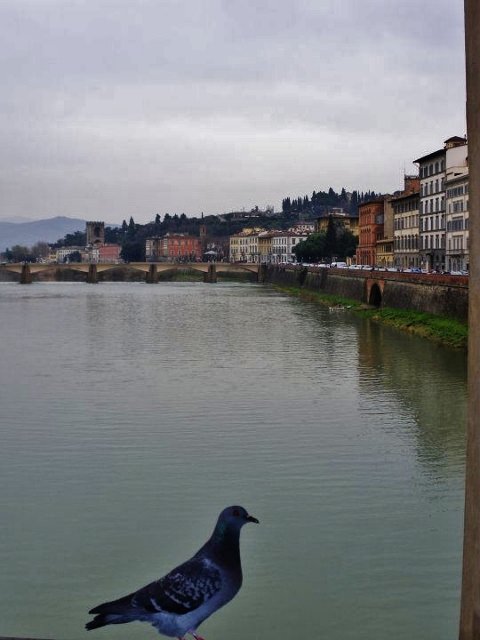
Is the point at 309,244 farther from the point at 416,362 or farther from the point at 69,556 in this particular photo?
the point at 69,556

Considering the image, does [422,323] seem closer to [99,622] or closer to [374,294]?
[374,294]

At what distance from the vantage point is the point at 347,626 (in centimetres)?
886

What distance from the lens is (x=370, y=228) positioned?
86.9 meters

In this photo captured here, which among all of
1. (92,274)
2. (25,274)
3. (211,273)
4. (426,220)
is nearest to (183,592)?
(426,220)

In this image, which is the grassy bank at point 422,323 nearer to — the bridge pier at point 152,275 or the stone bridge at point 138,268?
the stone bridge at point 138,268

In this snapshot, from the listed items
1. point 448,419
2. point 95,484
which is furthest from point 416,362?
point 95,484

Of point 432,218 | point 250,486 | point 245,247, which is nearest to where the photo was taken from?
point 250,486

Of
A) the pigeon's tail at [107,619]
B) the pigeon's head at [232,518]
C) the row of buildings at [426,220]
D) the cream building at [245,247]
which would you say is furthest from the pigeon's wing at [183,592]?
the cream building at [245,247]

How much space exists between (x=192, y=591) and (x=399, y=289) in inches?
1631

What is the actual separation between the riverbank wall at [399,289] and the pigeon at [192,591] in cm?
2761

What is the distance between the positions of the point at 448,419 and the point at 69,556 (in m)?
10.9

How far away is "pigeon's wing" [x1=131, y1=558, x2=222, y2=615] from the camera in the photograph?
5.39 metres

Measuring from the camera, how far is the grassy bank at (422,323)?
32.6m

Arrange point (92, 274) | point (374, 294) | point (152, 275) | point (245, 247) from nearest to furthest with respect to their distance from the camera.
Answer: point (374, 294) < point (92, 274) < point (152, 275) < point (245, 247)
